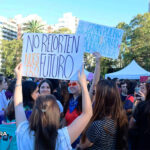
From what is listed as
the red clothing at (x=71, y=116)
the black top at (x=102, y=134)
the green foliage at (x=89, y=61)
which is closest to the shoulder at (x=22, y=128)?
the black top at (x=102, y=134)

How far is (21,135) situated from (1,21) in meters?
102

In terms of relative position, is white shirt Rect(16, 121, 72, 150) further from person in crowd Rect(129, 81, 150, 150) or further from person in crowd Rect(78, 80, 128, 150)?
person in crowd Rect(129, 81, 150, 150)

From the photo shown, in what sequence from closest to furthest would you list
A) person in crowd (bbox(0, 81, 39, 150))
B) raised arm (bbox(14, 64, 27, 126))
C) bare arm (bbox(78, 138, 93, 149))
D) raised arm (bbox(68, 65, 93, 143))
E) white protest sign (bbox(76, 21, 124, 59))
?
raised arm (bbox(68, 65, 93, 143)) → raised arm (bbox(14, 64, 27, 126)) → bare arm (bbox(78, 138, 93, 149)) → person in crowd (bbox(0, 81, 39, 150)) → white protest sign (bbox(76, 21, 124, 59))

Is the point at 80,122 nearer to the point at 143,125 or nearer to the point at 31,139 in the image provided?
the point at 31,139

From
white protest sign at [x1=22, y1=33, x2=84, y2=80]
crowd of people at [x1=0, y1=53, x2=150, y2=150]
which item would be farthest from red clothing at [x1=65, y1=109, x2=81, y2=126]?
white protest sign at [x1=22, y1=33, x2=84, y2=80]

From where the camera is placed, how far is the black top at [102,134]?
6.32 feet

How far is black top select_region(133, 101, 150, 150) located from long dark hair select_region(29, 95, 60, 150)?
978mm

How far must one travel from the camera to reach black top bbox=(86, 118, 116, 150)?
6.32 ft

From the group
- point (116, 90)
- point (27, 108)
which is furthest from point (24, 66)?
point (116, 90)

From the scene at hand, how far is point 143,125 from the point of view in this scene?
80.9 inches

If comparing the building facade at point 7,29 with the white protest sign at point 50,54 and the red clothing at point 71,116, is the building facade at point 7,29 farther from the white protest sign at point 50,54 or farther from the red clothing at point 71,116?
the red clothing at point 71,116

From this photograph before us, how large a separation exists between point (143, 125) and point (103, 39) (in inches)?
83.0

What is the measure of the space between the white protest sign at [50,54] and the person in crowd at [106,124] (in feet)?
2.39

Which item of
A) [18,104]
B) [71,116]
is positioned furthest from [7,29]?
[18,104]
